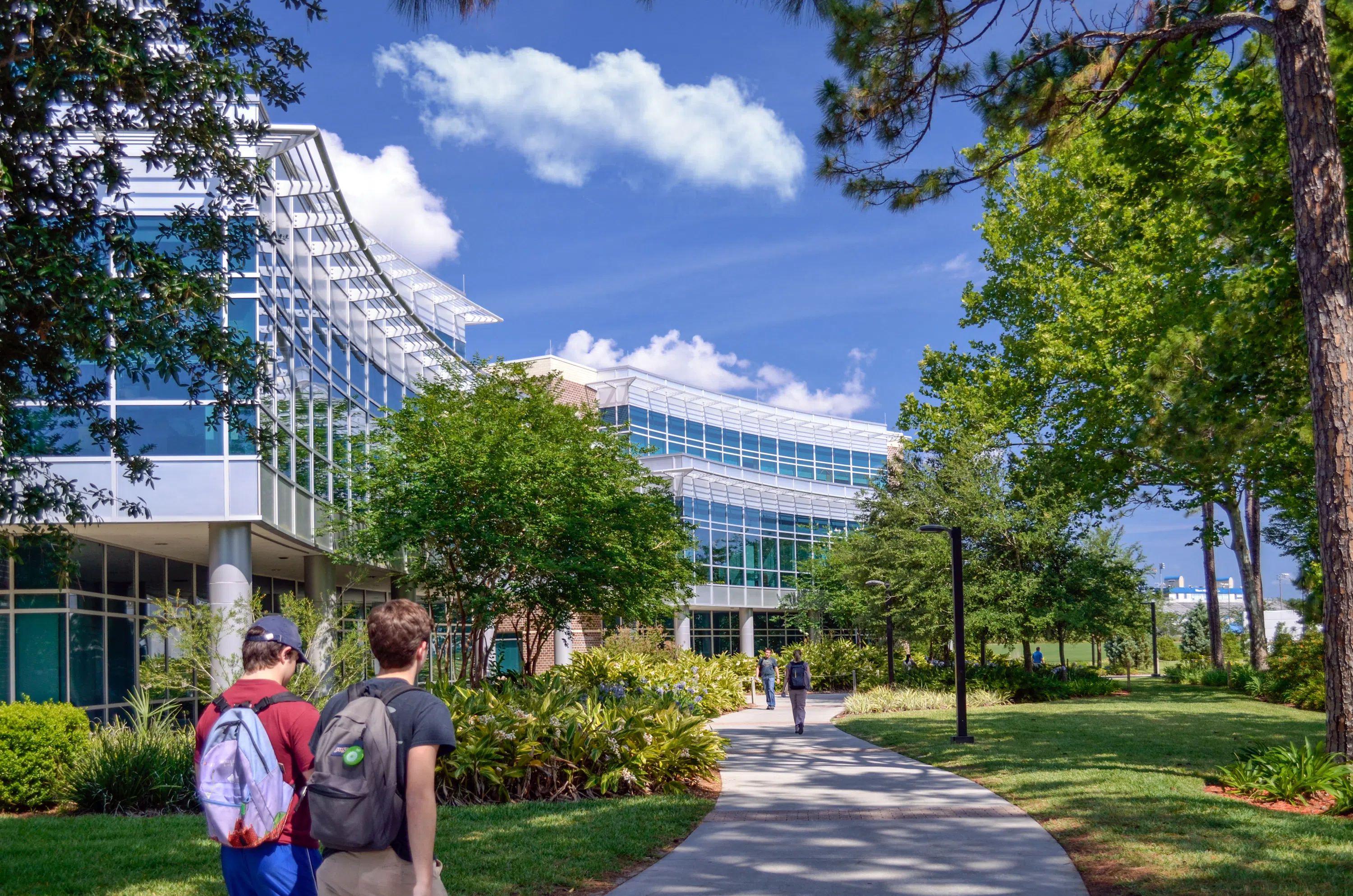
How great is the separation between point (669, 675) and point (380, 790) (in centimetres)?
2033

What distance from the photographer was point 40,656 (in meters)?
16.8

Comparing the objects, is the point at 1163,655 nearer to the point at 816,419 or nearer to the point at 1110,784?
the point at 816,419

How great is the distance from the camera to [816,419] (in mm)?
68062

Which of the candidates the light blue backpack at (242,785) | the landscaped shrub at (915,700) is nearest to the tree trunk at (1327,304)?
the light blue backpack at (242,785)

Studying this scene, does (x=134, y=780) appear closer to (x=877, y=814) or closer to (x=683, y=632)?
(x=877, y=814)

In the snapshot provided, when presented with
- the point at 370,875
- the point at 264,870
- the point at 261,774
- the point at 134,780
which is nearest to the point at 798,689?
the point at 134,780

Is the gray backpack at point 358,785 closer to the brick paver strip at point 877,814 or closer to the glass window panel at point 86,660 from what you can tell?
the brick paver strip at point 877,814

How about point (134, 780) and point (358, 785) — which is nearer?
point (358, 785)

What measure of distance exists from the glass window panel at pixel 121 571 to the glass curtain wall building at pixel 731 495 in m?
29.0

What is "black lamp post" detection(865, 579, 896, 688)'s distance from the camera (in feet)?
104

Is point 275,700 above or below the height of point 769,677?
above

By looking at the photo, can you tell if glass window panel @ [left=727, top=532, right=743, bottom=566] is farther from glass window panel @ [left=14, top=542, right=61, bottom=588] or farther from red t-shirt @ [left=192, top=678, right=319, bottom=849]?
red t-shirt @ [left=192, top=678, right=319, bottom=849]

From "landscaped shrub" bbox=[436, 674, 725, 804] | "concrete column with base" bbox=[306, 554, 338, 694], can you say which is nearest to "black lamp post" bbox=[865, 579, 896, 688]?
"concrete column with base" bbox=[306, 554, 338, 694]

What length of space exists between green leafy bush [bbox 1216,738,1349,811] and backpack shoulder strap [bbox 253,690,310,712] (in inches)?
369
